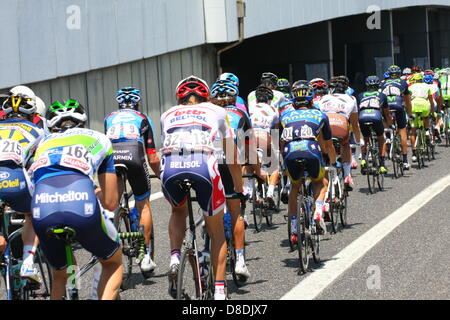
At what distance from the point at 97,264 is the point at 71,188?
67 centimetres

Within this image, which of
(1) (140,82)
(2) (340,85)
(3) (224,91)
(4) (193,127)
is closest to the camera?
(4) (193,127)

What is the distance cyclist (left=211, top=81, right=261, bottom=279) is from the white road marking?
0.62 meters

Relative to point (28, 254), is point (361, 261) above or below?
below

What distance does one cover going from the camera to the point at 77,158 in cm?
577

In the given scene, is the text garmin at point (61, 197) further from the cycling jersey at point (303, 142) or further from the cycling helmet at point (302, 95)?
the cycling helmet at point (302, 95)

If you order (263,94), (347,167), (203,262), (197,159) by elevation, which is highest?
(263,94)

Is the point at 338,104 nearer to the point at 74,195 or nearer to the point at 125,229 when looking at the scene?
the point at 125,229

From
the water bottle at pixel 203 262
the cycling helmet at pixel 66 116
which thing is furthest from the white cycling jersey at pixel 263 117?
the cycling helmet at pixel 66 116

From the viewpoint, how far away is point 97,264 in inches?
239

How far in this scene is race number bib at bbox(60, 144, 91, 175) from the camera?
18.9 feet

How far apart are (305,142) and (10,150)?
327 centimetres

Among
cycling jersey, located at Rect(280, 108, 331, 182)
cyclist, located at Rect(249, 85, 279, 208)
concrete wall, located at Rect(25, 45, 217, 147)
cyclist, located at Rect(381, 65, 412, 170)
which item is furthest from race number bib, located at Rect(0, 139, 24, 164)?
concrete wall, located at Rect(25, 45, 217, 147)

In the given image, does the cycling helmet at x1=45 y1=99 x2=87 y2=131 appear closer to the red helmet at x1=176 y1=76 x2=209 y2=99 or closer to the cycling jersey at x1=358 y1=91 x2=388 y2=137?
the red helmet at x1=176 y1=76 x2=209 y2=99

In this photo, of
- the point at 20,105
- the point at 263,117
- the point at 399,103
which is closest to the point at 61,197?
the point at 20,105
